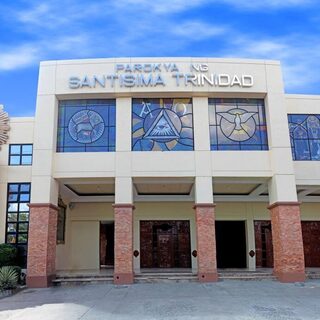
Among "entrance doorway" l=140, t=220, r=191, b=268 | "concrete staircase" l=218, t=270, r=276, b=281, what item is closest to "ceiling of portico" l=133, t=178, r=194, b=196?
"entrance doorway" l=140, t=220, r=191, b=268

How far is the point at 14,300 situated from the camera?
41.3ft

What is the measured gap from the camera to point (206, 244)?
16016 millimetres

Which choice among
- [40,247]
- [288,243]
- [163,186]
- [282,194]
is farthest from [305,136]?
[40,247]

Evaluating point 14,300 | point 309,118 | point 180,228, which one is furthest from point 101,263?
point 309,118

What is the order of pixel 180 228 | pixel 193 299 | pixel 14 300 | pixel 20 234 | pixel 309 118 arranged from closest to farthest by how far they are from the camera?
pixel 193 299, pixel 14 300, pixel 20 234, pixel 309 118, pixel 180 228

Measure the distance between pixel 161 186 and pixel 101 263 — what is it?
6.08 metres

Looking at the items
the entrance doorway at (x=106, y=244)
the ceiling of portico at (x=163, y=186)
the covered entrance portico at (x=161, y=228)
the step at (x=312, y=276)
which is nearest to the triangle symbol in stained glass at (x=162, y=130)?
the ceiling of portico at (x=163, y=186)

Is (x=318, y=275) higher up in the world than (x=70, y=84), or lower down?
lower down

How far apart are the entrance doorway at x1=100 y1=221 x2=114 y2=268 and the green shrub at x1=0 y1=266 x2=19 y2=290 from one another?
804 cm

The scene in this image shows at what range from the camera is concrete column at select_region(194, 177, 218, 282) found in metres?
15.8

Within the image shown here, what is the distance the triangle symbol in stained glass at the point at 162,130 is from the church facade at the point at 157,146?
1.7 inches

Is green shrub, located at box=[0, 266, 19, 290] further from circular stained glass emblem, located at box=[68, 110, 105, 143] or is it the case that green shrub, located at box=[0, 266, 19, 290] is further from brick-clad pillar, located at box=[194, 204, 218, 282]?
brick-clad pillar, located at box=[194, 204, 218, 282]

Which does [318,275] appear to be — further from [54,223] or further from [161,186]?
[54,223]

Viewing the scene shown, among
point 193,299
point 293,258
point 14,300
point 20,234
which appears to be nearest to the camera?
point 193,299
